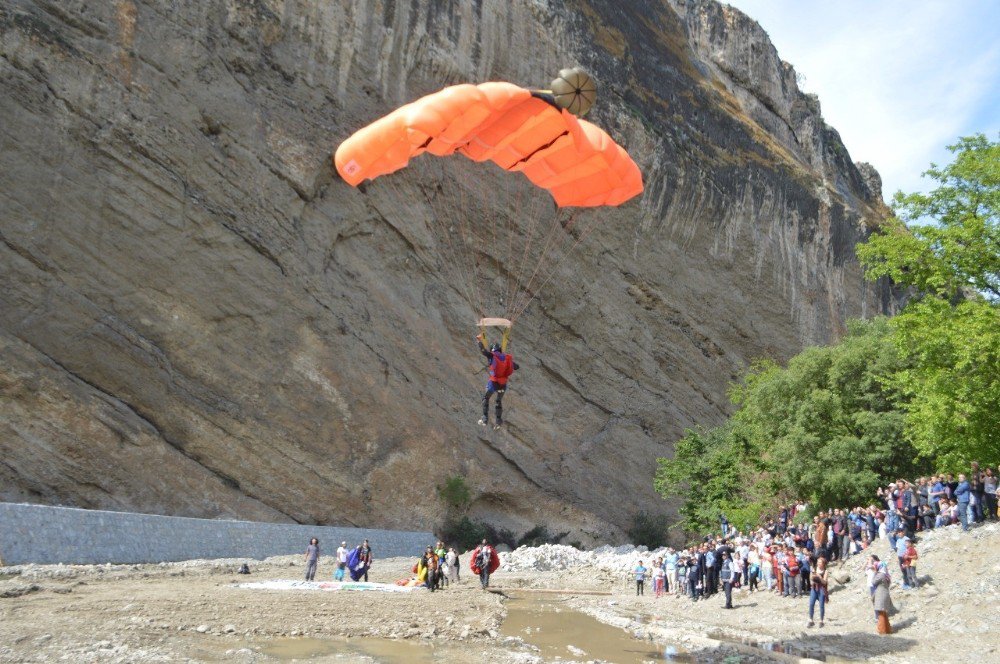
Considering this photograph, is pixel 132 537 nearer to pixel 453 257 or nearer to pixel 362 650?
pixel 362 650

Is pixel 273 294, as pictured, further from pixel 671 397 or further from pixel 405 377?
pixel 671 397

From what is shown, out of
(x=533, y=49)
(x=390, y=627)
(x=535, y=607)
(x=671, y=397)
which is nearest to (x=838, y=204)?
(x=671, y=397)

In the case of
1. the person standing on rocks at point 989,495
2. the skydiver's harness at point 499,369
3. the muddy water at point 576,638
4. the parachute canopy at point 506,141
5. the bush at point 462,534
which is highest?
the parachute canopy at point 506,141

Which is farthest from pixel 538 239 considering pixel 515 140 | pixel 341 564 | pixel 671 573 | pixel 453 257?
pixel 515 140

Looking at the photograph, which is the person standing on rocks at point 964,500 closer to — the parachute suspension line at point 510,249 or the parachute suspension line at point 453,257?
the parachute suspension line at point 453,257

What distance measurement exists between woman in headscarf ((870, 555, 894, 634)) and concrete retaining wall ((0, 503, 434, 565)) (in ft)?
46.2

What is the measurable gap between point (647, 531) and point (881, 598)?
22.7 meters


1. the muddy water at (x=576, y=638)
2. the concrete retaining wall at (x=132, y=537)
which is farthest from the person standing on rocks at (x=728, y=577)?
the concrete retaining wall at (x=132, y=537)

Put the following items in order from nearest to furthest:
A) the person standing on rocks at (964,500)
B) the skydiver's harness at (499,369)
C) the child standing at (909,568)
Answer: the child standing at (909,568) → the person standing on rocks at (964,500) → the skydiver's harness at (499,369)

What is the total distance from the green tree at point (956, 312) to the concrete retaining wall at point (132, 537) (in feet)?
52.7

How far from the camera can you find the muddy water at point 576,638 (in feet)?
36.4

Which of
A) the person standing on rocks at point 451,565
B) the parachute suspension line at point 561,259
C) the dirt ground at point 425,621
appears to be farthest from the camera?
the parachute suspension line at point 561,259

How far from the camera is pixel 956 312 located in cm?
1717

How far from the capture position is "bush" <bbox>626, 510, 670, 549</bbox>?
34.7 metres
